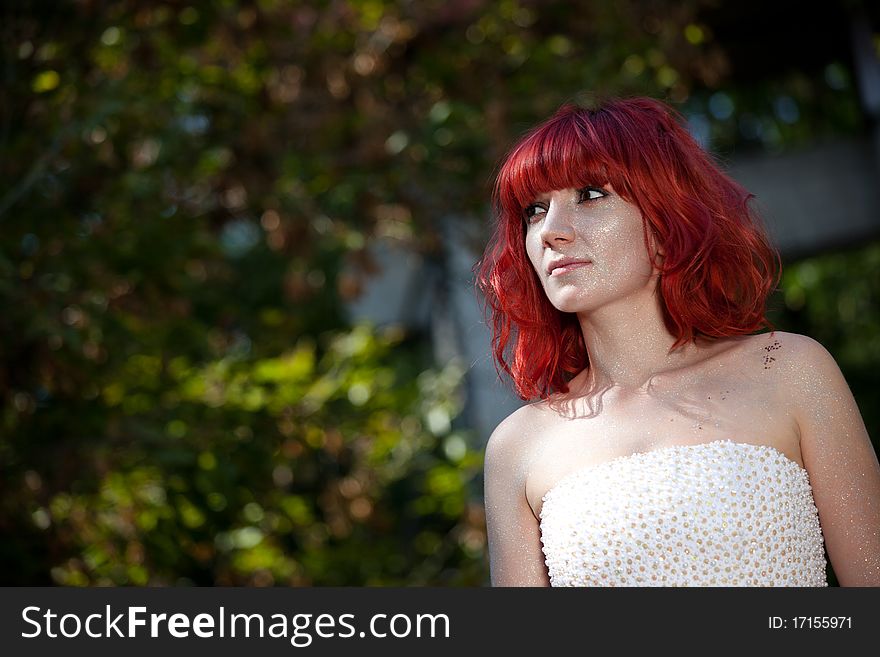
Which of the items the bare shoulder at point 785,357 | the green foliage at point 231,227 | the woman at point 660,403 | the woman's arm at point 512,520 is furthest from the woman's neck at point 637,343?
the green foliage at point 231,227

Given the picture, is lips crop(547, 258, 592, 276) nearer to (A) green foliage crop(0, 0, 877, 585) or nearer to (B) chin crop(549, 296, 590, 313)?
(B) chin crop(549, 296, 590, 313)

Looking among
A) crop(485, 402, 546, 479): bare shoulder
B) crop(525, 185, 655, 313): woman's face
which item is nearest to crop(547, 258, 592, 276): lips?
crop(525, 185, 655, 313): woman's face

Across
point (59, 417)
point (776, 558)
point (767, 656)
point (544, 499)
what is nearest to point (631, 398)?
point (544, 499)

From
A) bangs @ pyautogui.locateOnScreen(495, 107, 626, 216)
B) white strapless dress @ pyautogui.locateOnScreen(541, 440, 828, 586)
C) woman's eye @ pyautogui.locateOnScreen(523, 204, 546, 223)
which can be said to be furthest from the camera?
woman's eye @ pyautogui.locateOnScreen(523, 204, 546, 223)

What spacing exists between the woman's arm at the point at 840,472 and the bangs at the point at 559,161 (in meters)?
0.52

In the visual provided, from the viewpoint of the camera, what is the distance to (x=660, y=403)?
2100 millimetres

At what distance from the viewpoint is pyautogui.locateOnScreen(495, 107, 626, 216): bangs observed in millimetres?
2078

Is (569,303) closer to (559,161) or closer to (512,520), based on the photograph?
(559,161)

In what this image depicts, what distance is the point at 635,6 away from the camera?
215 inches

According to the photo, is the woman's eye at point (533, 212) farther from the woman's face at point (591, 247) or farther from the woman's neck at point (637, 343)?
the woman's neck at point (637, 343)

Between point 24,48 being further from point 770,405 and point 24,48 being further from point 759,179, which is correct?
point 759,179

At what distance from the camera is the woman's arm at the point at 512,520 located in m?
2.18

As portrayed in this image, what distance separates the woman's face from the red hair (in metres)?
0.03

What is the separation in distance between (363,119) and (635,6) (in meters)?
1.48
